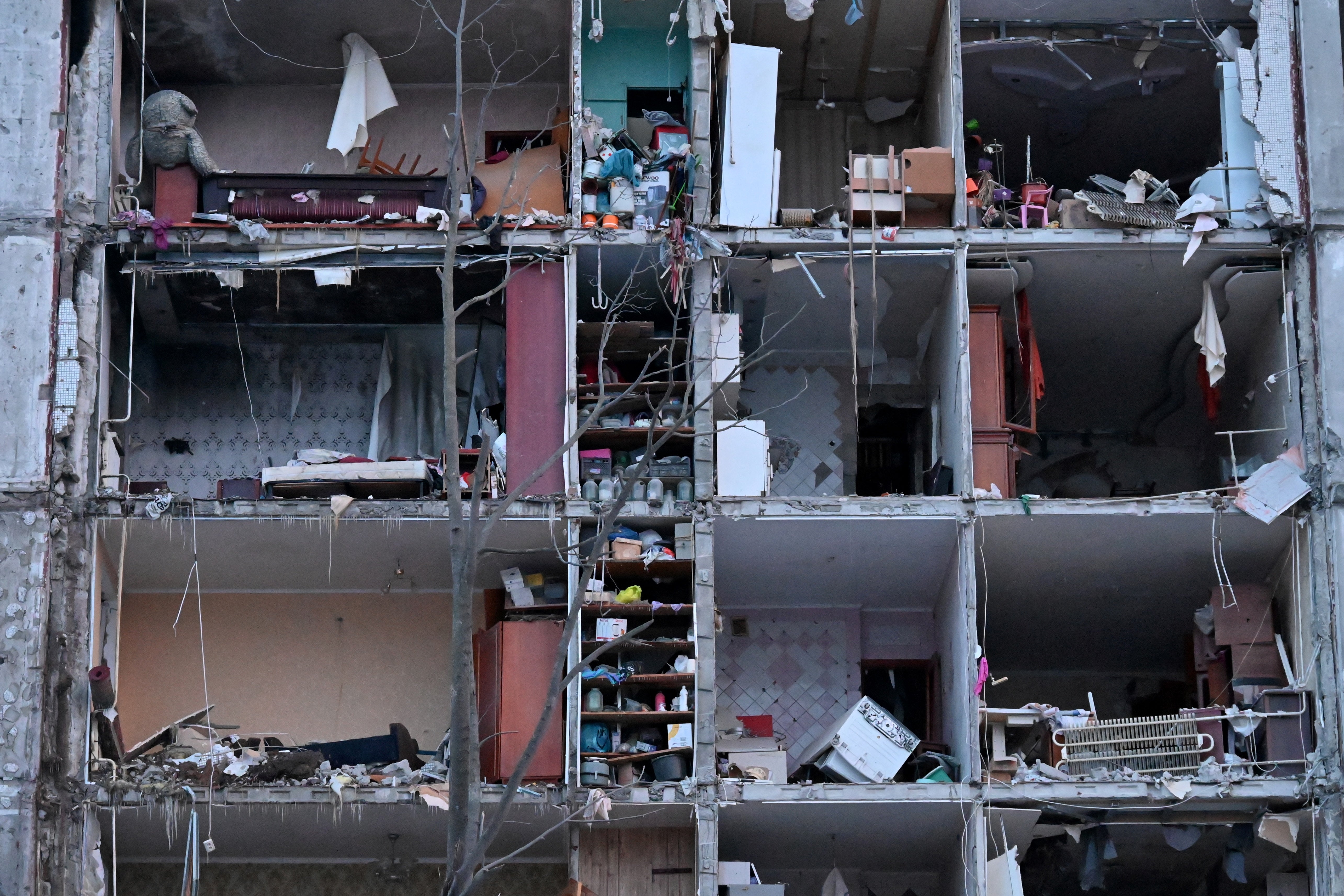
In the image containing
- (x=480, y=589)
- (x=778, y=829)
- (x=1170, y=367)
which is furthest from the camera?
(x=1170, y=367)

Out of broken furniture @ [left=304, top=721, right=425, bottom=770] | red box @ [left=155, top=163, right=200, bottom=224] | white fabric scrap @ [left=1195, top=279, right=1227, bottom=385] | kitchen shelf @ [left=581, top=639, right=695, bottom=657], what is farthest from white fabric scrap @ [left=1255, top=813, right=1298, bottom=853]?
red box @ [left=155, top=163, right=200, bottom=224]

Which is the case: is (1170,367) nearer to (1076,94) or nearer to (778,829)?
(1076,94)

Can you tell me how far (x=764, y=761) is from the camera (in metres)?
18.2

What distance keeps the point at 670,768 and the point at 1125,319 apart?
7.44 m

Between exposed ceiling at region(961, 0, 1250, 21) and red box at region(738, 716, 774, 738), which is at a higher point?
exposed ceiling at region(961, 0, 1250, 21)

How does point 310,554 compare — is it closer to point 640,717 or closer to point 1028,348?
point 640,717

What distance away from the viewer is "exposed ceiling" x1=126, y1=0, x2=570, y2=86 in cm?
2034

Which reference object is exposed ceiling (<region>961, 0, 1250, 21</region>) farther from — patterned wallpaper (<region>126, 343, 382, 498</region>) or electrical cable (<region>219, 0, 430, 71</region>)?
patterned wallpaper (<region>126, 343, 382, 498</region>)

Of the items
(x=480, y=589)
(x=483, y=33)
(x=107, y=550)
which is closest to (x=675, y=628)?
(x=480, y=589)

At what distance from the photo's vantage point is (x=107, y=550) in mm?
18578

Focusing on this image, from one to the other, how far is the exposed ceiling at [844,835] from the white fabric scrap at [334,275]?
652 cm

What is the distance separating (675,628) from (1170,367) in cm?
714

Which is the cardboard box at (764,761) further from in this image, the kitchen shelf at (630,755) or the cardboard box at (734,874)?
the cardboard box at (734,874)

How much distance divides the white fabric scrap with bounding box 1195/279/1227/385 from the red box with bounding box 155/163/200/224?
1043cm
